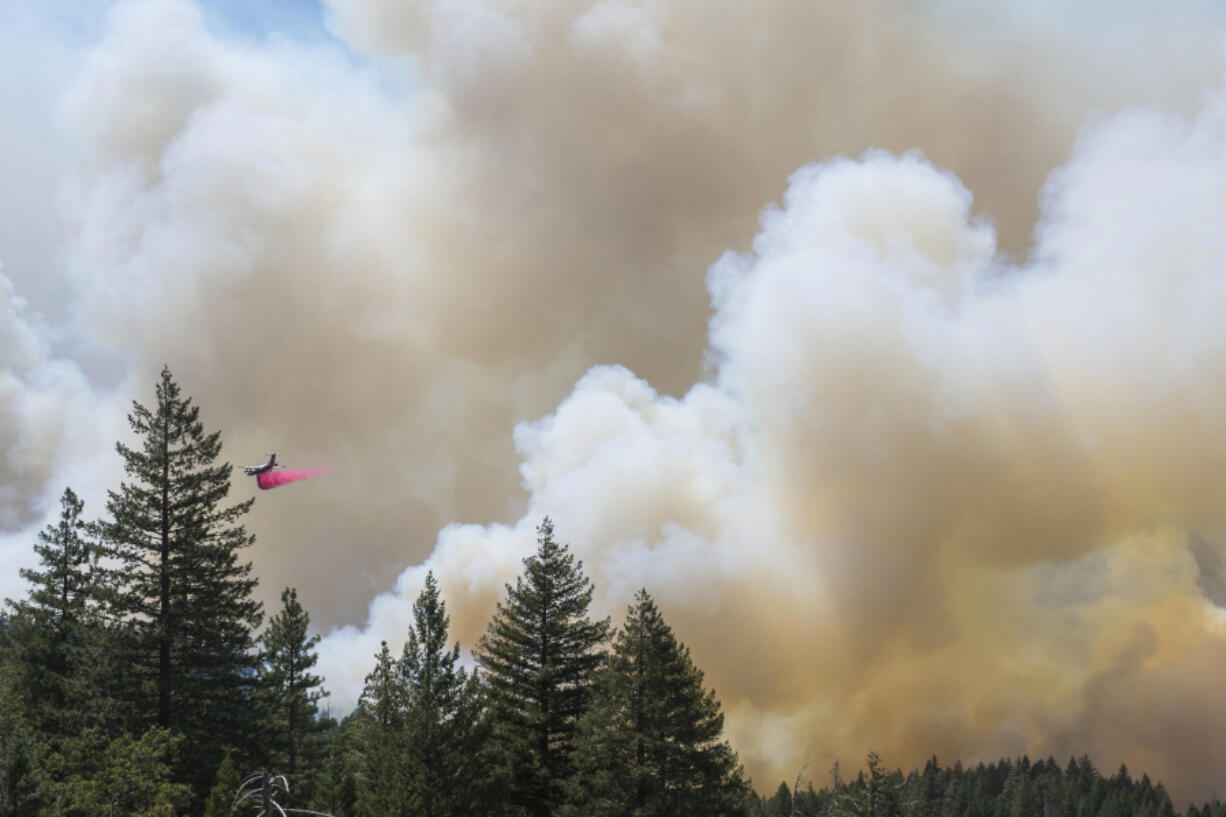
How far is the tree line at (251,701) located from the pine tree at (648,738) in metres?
0.11

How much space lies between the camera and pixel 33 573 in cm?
5962

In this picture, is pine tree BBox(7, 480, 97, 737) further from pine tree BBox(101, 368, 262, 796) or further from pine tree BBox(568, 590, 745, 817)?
pine tree BBox(568, 590, 745, 817)

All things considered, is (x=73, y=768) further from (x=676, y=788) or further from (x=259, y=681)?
(x=676, y=788)

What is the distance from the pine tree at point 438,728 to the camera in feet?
143

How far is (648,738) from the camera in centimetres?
4925

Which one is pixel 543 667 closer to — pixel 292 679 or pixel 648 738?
pixel 648 738

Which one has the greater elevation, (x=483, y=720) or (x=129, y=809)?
(x=483, y=720)

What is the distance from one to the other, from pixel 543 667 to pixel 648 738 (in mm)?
7377

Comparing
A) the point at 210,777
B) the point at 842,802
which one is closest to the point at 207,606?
the point at 210,777

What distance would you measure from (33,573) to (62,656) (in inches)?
226


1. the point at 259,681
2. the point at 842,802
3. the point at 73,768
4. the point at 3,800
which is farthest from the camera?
the point at 842,802

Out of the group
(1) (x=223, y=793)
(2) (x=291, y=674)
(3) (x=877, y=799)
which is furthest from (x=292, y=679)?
(3) (x=877, y=799)

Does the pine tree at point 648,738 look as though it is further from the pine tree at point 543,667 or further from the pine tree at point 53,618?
the pine tree at point 53,618

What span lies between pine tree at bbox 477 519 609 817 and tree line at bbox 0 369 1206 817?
100 mm
